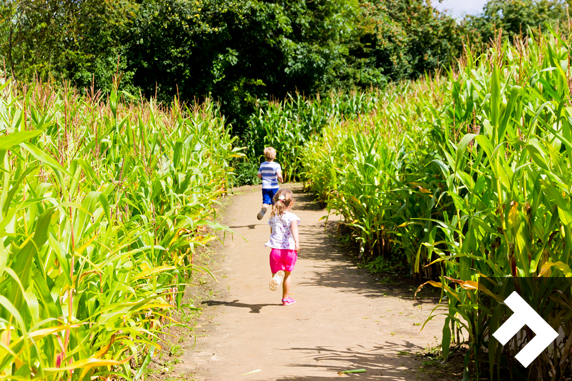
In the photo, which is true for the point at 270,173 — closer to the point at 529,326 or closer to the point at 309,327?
the point at 309,327

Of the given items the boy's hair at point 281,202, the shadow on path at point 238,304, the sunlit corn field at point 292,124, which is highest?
the sunlit corn field at point 292,124

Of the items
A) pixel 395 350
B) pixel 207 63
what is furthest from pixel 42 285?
pixel 207 63

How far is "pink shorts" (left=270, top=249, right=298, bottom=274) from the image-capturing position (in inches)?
215

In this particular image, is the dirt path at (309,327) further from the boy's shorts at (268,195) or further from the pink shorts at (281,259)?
the boy's shorts at (268,195)

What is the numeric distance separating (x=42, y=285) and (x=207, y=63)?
1686 cm

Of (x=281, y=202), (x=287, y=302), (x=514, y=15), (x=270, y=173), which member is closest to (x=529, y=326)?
(x=287, y=302)

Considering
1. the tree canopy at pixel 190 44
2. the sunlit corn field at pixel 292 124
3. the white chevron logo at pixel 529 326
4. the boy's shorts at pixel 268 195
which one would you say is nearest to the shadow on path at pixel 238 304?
the white chevron logo at pixel 529 326

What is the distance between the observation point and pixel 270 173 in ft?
28.7

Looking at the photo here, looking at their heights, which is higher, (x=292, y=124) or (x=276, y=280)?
(x=292, y=124)

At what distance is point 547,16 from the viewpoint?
2656 centimetres

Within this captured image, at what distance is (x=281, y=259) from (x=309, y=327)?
1016 mm

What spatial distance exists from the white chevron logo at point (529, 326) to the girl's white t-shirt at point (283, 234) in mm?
2820

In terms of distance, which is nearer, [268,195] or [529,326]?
[529,326]

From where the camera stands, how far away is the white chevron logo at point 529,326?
2.81 m
